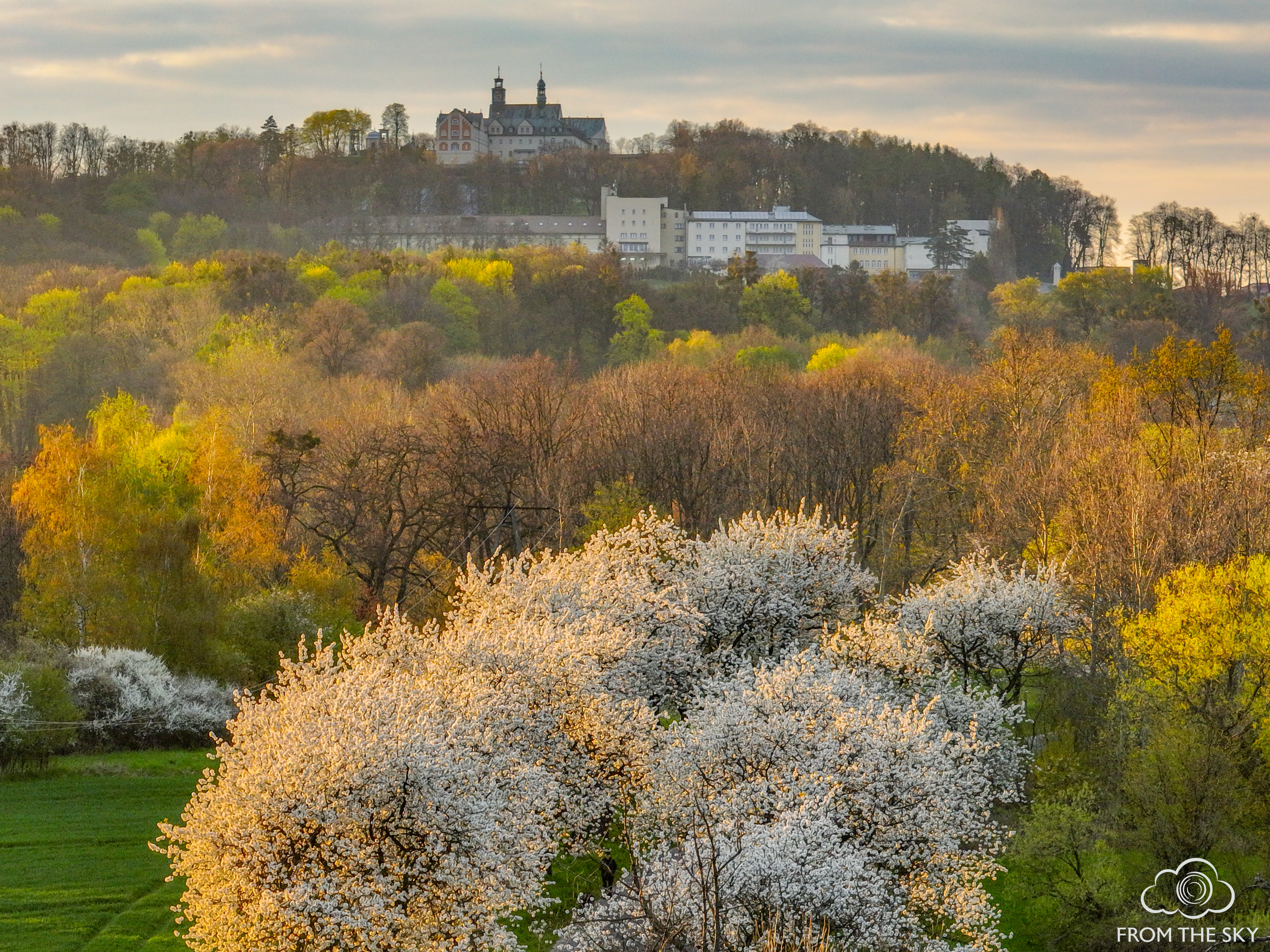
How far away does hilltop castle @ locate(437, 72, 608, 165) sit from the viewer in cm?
17950

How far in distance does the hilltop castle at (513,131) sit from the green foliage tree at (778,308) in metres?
78.1

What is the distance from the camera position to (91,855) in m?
24.5

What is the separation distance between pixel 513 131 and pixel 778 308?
328ft

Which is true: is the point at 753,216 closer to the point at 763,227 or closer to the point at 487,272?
the point at 763,227

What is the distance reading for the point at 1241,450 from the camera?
1414 inches

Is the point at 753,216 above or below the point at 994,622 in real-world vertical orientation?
above

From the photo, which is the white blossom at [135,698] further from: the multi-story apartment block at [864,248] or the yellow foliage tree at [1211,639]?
the multi-story apartment block at [864,248]

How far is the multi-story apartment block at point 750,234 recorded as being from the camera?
144 meters

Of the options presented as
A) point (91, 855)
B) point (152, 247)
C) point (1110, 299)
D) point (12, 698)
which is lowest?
point (91, 855)

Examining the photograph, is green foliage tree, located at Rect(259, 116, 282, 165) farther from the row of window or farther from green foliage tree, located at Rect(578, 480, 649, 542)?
green foliage tree, located at Rect(578, 480, 649, 542)

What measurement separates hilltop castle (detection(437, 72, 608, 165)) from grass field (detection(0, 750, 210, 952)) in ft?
477

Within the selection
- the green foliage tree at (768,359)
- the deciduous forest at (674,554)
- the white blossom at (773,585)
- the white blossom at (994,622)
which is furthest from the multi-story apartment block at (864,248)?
the white blossom at (994,622)

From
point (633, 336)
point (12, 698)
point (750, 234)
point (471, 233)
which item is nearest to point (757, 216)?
point (750, 234)

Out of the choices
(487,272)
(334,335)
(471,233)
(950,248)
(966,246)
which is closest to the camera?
(334,335)
